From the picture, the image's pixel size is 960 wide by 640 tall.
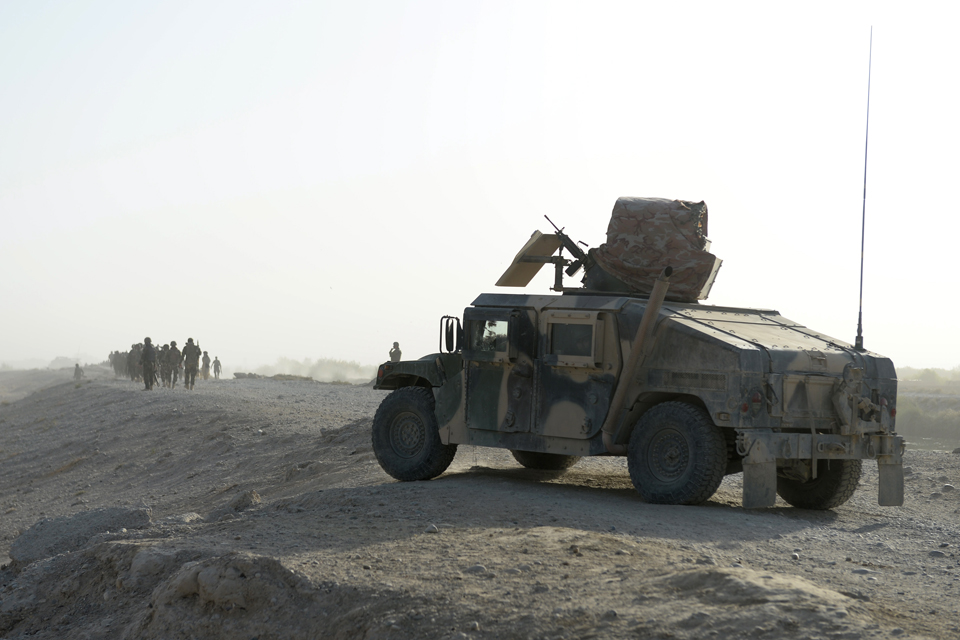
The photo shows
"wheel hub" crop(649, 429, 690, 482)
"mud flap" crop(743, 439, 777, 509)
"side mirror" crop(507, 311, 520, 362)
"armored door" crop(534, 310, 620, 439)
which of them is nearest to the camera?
"mud flap" crop(743, 439, 777, 509)

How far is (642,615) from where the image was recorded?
5.60 meters

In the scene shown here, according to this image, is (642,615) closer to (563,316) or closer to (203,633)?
(203,633)

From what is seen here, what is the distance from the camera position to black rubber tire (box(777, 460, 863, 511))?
10289mm

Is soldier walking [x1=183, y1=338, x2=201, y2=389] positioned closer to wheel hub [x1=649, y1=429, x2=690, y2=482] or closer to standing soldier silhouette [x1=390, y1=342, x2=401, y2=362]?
standing soldier silhouette [x1=390, y1=342, x2=401, y2=362]

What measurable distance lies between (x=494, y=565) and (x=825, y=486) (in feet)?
16.2

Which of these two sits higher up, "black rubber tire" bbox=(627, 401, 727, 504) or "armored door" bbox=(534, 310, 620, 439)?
"armored door" bbox=(534, 310, 620, 439)

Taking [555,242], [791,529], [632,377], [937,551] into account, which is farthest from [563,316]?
[937,551]

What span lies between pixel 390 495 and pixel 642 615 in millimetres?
4760

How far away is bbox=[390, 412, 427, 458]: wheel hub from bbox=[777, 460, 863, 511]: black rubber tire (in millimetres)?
3978

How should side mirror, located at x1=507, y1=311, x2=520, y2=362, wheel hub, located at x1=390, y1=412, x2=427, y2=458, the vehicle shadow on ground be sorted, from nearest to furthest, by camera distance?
the vehicle shadow on ground → side mirror, located at x1=507, y1=311, x2=520, y2=362 → wheel hub, located at x1=390, y1=412, x2=427, y2=458

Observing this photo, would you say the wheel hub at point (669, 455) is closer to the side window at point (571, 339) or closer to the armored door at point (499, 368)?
the side window at point (571, 339)

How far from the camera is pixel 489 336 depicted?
11.0 m

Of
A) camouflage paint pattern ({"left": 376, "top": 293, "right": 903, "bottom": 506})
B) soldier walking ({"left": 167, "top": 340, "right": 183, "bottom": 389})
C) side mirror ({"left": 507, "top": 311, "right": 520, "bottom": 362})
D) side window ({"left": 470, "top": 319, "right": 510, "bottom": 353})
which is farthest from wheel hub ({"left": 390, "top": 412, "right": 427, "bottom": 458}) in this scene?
soldier walking ({"left": 167, "top": 340, "right": 183, "bottom": 389})

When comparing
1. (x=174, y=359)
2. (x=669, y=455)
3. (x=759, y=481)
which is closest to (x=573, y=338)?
(x=669, y=455)
